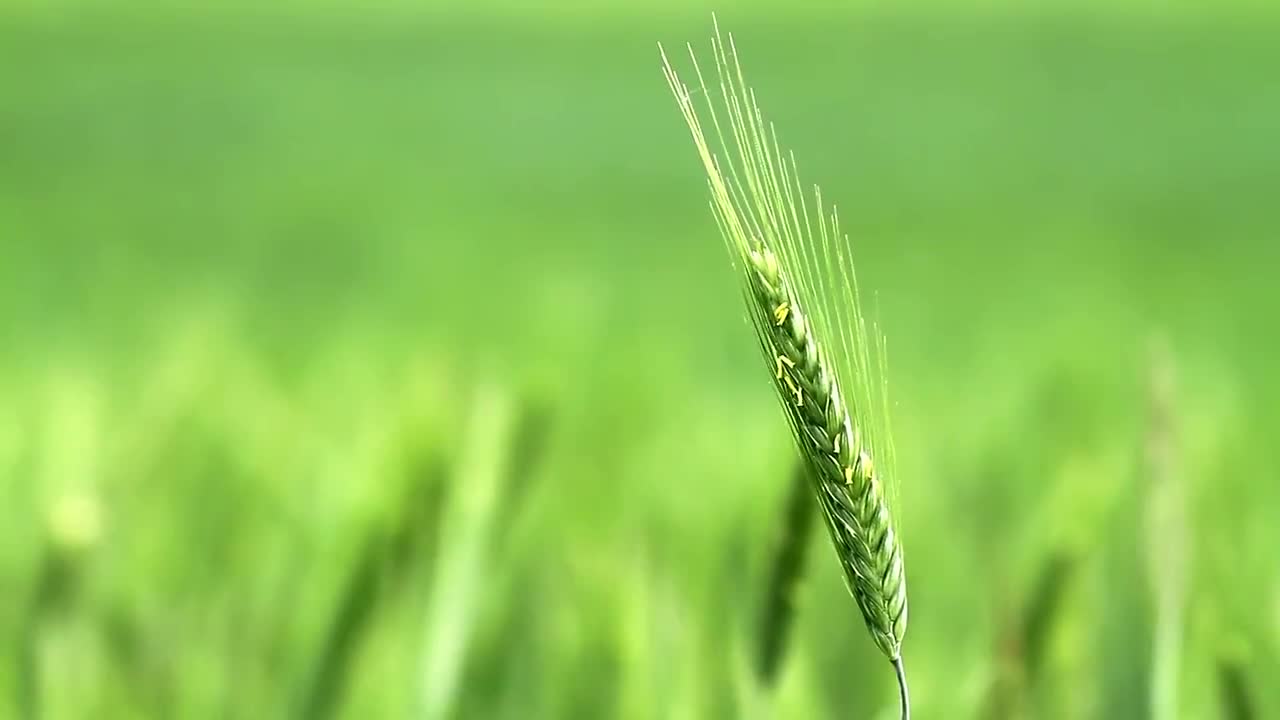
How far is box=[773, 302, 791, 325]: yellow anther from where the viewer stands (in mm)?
240

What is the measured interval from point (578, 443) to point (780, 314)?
41cm

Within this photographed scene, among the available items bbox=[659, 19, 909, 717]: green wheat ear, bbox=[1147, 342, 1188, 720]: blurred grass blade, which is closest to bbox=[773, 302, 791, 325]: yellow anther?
bbox=[659, 19, 909, 717]: green wheat ear

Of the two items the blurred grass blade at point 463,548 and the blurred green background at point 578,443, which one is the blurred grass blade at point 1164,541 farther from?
the blurred grass blade at point 463,548

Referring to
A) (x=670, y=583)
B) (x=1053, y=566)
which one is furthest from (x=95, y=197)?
(x=1053, y=566)

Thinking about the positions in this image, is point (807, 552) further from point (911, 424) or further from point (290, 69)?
point (290, 69)

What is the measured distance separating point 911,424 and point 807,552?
0.46m

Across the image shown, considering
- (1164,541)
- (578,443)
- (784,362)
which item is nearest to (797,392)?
(784,362)

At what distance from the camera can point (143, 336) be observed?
92 centimetres

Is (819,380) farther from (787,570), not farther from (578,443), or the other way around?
(578,443)

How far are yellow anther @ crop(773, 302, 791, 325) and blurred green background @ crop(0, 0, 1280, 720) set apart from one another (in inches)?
3.5

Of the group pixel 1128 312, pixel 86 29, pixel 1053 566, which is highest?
pixel 86 29

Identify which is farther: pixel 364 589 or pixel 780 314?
pixel 364 589

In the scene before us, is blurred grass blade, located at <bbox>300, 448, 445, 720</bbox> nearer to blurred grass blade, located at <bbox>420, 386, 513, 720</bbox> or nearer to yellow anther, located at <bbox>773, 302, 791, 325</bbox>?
blurred grass blade, located at <bbox>420, 386, 513, 720</bbox>

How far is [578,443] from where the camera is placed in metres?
0.65
